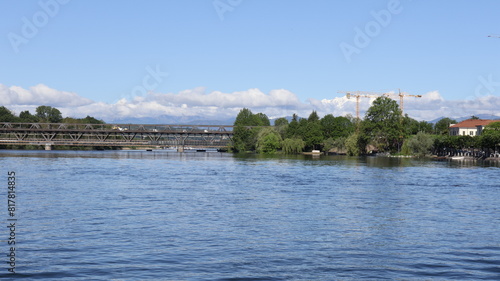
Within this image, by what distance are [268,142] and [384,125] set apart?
30113 millimetres

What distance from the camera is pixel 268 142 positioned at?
152m

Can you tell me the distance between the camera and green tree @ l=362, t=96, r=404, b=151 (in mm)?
143625

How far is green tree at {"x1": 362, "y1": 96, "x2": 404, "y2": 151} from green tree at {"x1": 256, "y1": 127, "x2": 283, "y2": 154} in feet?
76.7

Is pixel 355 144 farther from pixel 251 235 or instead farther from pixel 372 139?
pixel 251 235

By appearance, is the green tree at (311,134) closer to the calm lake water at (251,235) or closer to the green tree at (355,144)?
the green tree at (355,144)

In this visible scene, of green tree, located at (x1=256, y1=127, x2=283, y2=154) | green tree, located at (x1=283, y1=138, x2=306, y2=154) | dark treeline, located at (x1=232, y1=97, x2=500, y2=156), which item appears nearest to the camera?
dark treeline, located at (x1=232, y1=97, x2=500, y2=156)

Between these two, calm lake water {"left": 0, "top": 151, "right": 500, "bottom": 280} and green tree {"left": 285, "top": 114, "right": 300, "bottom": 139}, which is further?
green tree {"left": 285, "top": 114, "right": 300, "bottom": 139}

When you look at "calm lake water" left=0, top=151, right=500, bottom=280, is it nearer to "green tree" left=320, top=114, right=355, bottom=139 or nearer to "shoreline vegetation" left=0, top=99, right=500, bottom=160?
"shoreline vegetation" left=0, top=99, right=500, bottom=160

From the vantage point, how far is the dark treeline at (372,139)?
439 ft

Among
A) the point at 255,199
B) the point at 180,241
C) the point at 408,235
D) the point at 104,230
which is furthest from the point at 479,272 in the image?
the point at 255,199

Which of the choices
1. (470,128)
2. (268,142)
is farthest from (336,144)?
(470,128)

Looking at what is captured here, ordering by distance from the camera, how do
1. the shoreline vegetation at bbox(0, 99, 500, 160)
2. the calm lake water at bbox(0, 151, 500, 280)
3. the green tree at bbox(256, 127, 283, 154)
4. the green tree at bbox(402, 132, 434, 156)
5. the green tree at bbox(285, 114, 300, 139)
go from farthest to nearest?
the green tree at bbox(285, 114, 300, 139), the green tree at bbox(256, 127, 283, 154), the green tree at bbox(402, 132, 434, 156), the shoreline vegetation at bbox(0, 99, 500, 160), the calm lake water at bbox(0, 151, 500, 280)

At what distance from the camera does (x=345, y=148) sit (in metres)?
150

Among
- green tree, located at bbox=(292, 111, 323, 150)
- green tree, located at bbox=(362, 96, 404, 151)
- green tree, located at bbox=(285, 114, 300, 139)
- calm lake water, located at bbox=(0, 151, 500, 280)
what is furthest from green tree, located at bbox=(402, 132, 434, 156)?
calm lake water, located at bbox=(0, 151, 500, 280)
